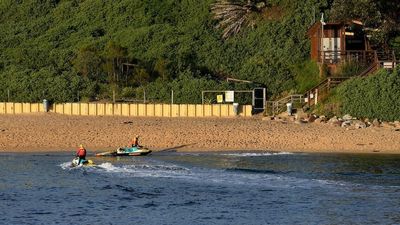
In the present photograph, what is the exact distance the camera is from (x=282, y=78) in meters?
62.1

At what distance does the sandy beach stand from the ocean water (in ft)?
6.13

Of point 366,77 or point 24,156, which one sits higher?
point 366,77

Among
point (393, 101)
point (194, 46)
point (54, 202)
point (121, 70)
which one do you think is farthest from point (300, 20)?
point (54, 202)

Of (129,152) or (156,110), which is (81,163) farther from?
(156,110)

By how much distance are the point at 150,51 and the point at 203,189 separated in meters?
34.1

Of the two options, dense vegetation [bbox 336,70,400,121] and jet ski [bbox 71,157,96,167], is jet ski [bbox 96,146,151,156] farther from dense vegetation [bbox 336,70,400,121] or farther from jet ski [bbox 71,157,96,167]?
dense vegetation [bbox 336,70,400,121]

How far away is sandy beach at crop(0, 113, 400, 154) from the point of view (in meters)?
46.8

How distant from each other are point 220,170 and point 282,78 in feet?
76.8

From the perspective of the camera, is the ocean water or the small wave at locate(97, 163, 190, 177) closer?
the ocean water

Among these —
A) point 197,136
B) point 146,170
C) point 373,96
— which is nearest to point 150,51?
Answer: point 197,136

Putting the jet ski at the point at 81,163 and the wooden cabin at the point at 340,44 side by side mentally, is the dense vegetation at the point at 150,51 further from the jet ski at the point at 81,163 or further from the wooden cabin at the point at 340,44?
the jet ski at the point at 81,163

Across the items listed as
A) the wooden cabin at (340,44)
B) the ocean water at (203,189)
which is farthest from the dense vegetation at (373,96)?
the ocean water at (203,189)

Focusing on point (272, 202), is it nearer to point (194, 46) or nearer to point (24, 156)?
point (24, 156)

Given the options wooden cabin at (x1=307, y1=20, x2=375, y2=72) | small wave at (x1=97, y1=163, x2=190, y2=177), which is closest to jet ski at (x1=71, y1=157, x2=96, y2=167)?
small wave at (x1=97, y1=163, x2=190, y2=177)
